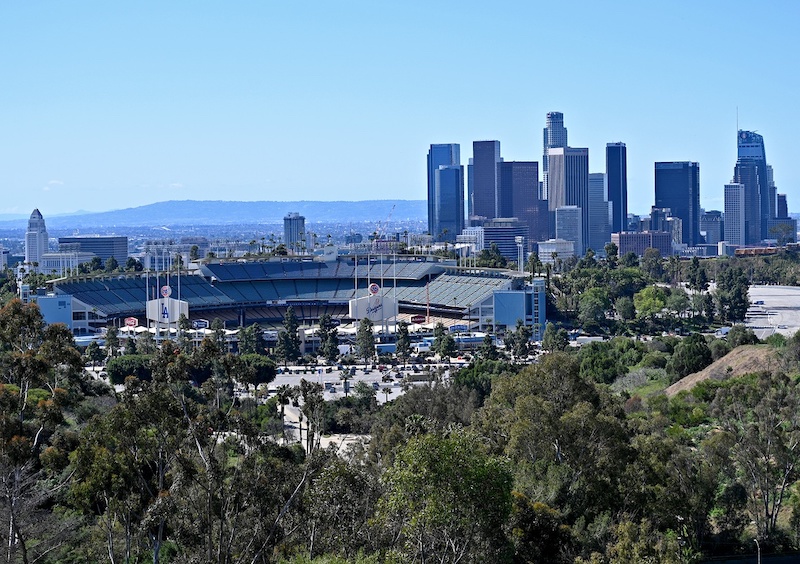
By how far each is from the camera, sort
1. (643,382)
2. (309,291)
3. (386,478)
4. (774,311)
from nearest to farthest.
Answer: (386,478)
(643,382)
(774,311)
(309,291)

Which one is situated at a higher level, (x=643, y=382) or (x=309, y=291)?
(x=309, y=291)

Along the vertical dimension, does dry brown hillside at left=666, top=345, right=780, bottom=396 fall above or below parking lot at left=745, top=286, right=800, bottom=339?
above

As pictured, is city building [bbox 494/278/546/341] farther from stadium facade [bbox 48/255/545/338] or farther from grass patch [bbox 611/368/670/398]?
grass patch [bbox 611/368/670/398]

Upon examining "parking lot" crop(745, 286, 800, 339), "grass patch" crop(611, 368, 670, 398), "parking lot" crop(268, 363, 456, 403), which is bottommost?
"parking lot" crop(268, 363, 456, 403)

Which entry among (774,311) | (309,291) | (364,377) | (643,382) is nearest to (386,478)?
(643,382)

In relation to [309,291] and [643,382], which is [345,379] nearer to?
[643,382]

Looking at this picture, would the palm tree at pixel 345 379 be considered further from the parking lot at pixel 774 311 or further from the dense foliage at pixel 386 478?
the parking lot at pixel 774 311

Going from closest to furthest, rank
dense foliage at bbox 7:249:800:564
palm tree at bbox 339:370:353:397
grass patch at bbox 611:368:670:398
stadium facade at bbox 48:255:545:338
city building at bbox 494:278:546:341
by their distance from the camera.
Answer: dense foliage at bbox 7:249:800:564, grass patch at bbox 611:368:670:398, palm tree at bbox 339:370:353:397, city building at bbox 494:278:546:341, stadium facade at bbox 48:255:545:338

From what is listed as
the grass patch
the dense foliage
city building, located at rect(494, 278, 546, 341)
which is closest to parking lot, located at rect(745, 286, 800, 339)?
city building, located at rect(494, 278, 546, 341)

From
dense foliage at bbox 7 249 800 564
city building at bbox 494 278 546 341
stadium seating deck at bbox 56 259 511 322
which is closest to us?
dense foliage at bbox 7 249 800 564
